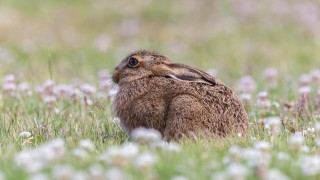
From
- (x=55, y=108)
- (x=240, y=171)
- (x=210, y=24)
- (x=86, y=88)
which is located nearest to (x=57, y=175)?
(x=240, y=171)

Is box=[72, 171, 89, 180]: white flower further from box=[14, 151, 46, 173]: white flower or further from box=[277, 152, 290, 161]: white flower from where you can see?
box=[277, 152, 290, 161]: white flower

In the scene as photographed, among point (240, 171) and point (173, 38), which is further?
point (173, 38)

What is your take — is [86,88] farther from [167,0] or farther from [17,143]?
[167,0]

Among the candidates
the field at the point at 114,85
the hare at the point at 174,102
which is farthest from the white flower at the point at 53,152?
the hare at the point at 174,102

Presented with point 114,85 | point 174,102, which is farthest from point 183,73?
point 114,85

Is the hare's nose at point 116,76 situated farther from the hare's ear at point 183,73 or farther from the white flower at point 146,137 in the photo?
the white flower at point 146,137

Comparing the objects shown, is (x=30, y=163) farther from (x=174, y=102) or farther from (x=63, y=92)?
(x=63, y=92)
